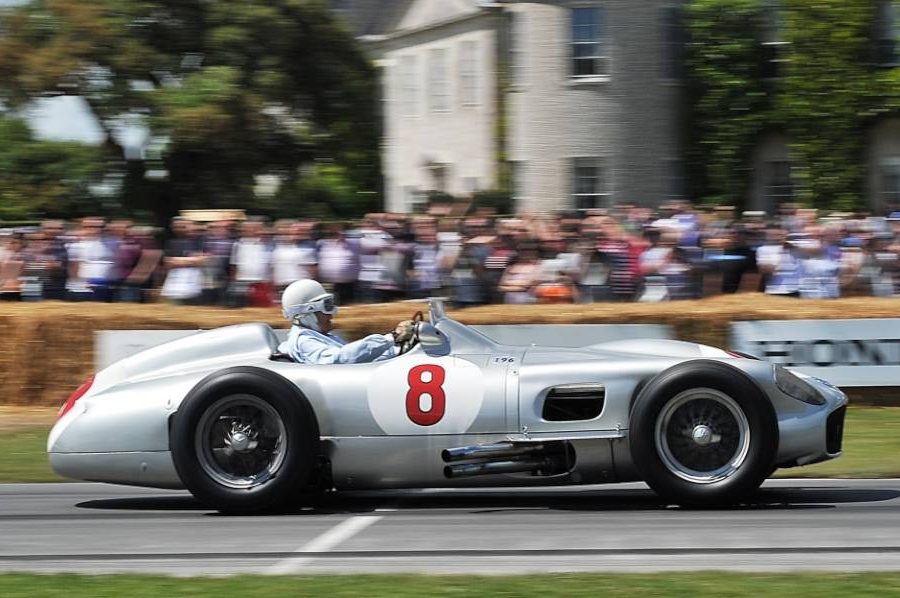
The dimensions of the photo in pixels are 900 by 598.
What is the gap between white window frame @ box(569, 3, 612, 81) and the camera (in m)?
27.8

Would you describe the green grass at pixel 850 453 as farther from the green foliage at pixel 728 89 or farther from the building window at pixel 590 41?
the building window at pixel 590 41

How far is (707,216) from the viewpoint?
16.4m

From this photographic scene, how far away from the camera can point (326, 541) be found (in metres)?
7.57

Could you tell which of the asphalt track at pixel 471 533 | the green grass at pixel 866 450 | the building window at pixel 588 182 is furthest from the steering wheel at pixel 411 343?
the building window at pixel 588 182

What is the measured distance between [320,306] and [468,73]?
26.5 meters

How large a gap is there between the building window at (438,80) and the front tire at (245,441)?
27599mm

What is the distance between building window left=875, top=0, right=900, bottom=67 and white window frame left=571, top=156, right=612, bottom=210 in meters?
5.37

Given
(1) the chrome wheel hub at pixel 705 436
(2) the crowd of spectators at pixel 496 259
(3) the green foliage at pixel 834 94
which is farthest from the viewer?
(3) the green foliage at pixel 834 94

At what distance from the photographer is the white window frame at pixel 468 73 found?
113 feet

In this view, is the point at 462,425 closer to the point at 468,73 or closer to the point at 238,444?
the point at 238,444

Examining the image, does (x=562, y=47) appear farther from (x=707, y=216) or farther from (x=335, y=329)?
(x=335, y=329)

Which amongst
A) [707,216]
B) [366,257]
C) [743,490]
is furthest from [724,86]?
[743,490]

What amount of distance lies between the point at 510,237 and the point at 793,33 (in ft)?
43.4

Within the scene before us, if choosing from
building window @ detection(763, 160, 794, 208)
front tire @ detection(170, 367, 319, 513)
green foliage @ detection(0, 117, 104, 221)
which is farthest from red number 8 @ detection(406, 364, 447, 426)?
green foliage @ detection(0, 117, 104, 221)
